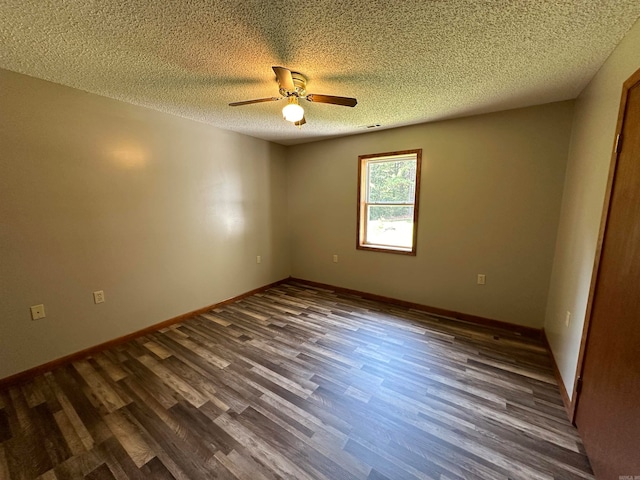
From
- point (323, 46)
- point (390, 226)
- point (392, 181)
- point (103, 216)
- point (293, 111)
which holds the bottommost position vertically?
point (390, 226)

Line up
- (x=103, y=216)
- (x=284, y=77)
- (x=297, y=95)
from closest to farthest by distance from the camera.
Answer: (x=284, y=77) < (x=297, y=95) < (x=103, y=216)

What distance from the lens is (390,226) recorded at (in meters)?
3.56

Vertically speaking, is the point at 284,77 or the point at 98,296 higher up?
the point at 284,77

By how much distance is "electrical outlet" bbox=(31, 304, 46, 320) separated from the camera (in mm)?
2010

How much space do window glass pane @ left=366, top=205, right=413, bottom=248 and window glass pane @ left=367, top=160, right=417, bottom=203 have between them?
13 cm

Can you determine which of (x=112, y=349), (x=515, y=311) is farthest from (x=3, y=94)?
(x=515, y=311)

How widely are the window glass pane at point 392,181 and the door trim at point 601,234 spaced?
1.90 metres

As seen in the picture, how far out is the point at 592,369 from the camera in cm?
142

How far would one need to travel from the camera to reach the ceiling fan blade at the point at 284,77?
1.53m

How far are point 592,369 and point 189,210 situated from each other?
3.69 metres

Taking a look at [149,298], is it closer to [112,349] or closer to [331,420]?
[112,349]

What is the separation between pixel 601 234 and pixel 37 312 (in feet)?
13.1

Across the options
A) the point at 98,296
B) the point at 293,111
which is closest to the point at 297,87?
the point at 293,111

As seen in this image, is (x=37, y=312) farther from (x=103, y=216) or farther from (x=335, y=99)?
(x=335, y=99)
